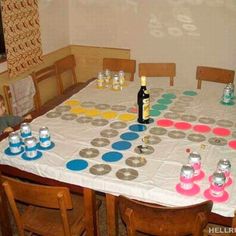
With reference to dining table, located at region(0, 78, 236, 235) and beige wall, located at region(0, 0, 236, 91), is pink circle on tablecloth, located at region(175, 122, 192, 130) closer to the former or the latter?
dining table, located at region(0, 78, 236, 235)

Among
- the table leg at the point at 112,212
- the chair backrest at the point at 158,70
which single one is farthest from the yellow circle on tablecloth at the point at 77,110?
the chair backrest at the point at 158,70

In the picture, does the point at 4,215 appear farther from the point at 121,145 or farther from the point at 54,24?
the point at 54,24

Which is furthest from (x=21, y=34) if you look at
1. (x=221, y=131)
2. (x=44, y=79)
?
(x=221, y=131)

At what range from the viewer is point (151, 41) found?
3.21 meters

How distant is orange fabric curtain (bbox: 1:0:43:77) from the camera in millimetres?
2627

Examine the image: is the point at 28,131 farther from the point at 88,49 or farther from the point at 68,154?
the point at 88,49

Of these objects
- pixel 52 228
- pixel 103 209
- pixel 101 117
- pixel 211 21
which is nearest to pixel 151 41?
pixel 211 21

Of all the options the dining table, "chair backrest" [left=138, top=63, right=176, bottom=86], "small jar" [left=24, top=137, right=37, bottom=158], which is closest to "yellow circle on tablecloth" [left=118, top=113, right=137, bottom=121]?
the dining table

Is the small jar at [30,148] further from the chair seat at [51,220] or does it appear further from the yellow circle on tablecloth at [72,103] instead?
the yellow circle on tablecloth at [72,103]

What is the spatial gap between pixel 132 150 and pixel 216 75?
126 cm

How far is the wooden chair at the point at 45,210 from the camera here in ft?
4.18

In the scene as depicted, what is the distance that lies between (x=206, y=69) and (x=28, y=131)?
1508 millimetres

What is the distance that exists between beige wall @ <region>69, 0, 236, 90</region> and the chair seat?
1.95 meters

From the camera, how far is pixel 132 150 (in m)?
1.57
